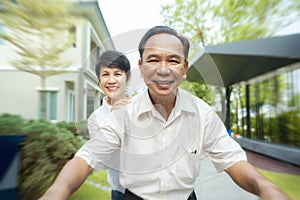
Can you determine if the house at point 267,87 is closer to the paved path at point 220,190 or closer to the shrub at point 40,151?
the paved path at point 220,190

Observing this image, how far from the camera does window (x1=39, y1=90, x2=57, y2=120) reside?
159 centimetres

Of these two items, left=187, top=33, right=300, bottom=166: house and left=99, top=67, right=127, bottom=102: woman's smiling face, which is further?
left=187, top=33, right=300, bottom=166: house

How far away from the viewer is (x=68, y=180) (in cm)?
61

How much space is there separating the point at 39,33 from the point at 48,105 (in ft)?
1.69

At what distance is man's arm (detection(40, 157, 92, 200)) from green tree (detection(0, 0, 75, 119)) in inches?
38.2

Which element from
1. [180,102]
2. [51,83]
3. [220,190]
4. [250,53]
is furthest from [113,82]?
[250,53]

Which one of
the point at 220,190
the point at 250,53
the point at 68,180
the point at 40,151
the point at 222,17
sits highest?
the point at 250,53

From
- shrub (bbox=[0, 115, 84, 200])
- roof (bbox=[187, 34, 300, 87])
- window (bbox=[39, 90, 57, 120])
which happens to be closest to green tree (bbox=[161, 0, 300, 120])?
roof (bbox=[187, 34, 300, 87])

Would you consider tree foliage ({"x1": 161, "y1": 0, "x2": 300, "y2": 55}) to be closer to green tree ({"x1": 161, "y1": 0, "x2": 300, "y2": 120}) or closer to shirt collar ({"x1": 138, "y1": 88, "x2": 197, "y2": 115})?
green tree ({"x1": 161, "y1": 0, "x2": 300, "y2": 120})

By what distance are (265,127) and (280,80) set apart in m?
1.06

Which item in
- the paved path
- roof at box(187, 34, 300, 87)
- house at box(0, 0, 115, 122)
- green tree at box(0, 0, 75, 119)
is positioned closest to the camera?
house at box(0, 0, 115, 122)

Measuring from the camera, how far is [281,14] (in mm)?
2059

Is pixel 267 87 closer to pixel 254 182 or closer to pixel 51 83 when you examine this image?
pixel 51 83

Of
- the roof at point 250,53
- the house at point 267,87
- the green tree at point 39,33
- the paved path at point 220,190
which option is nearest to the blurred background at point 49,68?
the green tree at point 39,33
